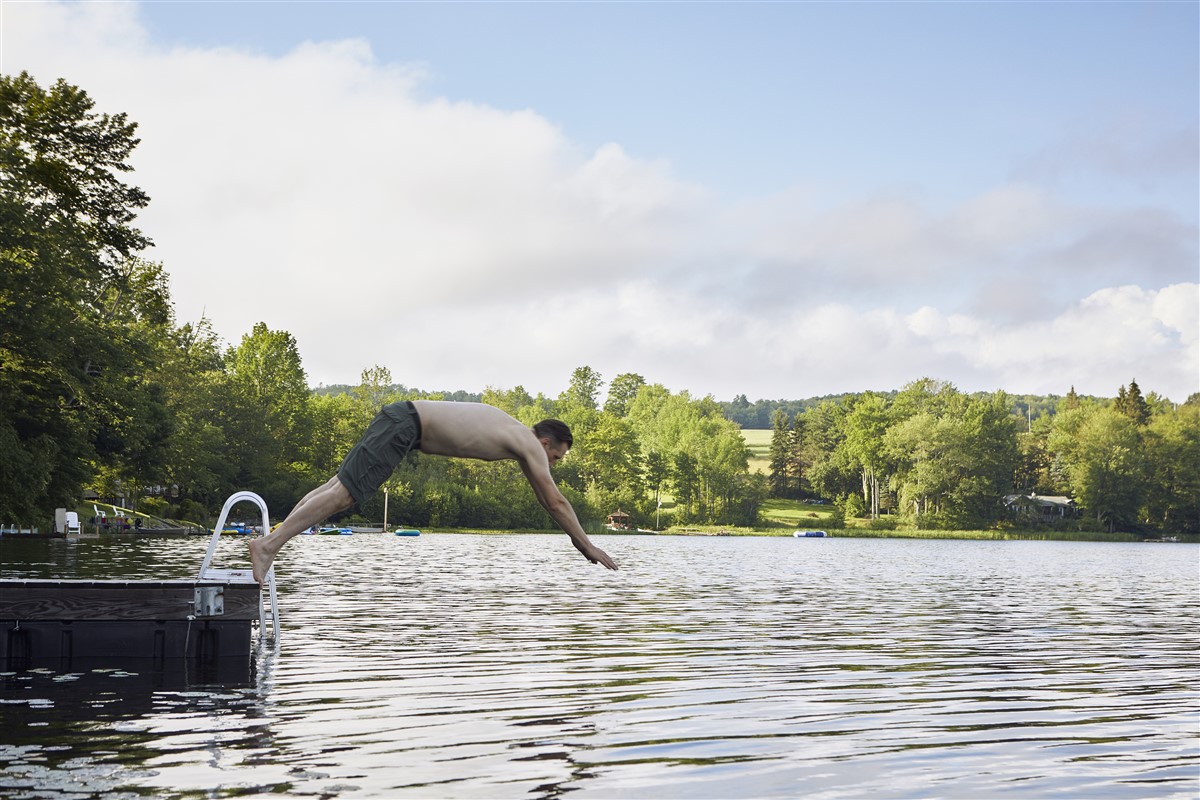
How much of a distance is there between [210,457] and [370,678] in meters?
79.2

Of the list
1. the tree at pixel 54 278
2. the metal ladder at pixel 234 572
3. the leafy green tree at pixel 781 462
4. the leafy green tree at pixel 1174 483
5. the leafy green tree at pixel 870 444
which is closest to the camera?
the metal ladder at pixel 234 572

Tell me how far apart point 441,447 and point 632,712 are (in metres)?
2.87

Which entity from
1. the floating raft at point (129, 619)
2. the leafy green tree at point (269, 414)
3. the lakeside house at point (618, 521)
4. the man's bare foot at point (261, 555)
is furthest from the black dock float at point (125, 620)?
the lakeside house at point (618, 521)

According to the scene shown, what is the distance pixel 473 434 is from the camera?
1006cm

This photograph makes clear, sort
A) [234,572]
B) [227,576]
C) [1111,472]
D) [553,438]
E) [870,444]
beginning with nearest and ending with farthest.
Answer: [553,438] → [227,576] → [234,572] → [1111,472] → [870,444]

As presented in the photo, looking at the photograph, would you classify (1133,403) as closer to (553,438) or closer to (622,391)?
(622,391)

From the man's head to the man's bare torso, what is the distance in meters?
0.11

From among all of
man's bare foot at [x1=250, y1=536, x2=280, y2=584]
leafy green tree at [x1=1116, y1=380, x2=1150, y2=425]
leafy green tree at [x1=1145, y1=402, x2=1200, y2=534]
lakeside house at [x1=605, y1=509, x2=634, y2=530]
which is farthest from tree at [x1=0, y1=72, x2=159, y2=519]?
leafy green tree at [x1=1116, y1=380, x2=1150, y2=425]

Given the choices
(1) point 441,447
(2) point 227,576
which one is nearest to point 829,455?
(2) point 227,576

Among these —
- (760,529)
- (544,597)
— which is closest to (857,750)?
(544,597)

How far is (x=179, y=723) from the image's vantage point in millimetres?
9734

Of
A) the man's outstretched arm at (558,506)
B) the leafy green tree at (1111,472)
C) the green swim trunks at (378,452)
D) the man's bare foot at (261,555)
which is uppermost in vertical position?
the leafy green tree at (1111,472)

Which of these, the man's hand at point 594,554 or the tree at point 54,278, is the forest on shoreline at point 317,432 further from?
the man's hand at point 594,554

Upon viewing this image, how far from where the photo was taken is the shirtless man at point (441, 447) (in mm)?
10008
